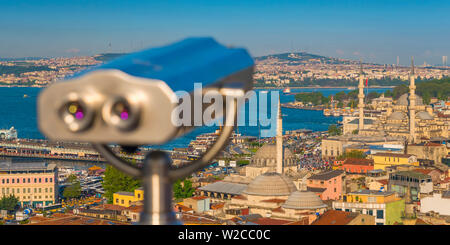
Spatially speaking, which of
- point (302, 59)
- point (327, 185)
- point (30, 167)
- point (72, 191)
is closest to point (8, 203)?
point (72, 191)

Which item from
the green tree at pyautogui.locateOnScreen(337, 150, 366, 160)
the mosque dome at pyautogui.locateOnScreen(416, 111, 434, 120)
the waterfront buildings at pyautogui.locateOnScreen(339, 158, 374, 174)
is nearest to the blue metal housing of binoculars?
the waterfront buildings at pyautogui.locateOnScreen(339, 158, 374, 174)

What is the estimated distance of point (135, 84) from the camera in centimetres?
109

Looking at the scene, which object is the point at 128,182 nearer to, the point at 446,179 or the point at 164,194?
the point at 446,179

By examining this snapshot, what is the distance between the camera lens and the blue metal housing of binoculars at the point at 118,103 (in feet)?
3.55

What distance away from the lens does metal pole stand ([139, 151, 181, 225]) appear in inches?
47.1

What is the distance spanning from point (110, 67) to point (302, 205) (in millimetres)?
8647

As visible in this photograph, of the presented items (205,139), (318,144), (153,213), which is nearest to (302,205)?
(153,213)

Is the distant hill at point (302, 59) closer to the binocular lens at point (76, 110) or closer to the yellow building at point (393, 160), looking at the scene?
the yellow building at point (393, 160)

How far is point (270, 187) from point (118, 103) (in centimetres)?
1005

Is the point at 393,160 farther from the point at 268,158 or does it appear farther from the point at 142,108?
the point at 142,108

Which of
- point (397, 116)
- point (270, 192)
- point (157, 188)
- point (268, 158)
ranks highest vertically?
point (157, 188)

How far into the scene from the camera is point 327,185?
1233 cm

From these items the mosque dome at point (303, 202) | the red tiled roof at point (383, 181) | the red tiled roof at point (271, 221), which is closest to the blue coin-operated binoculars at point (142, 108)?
the red tiled roof at point (271, 221)

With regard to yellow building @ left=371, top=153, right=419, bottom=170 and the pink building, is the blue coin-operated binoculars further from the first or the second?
yellow building @ left=371, top=153, right=419, bottom=170
